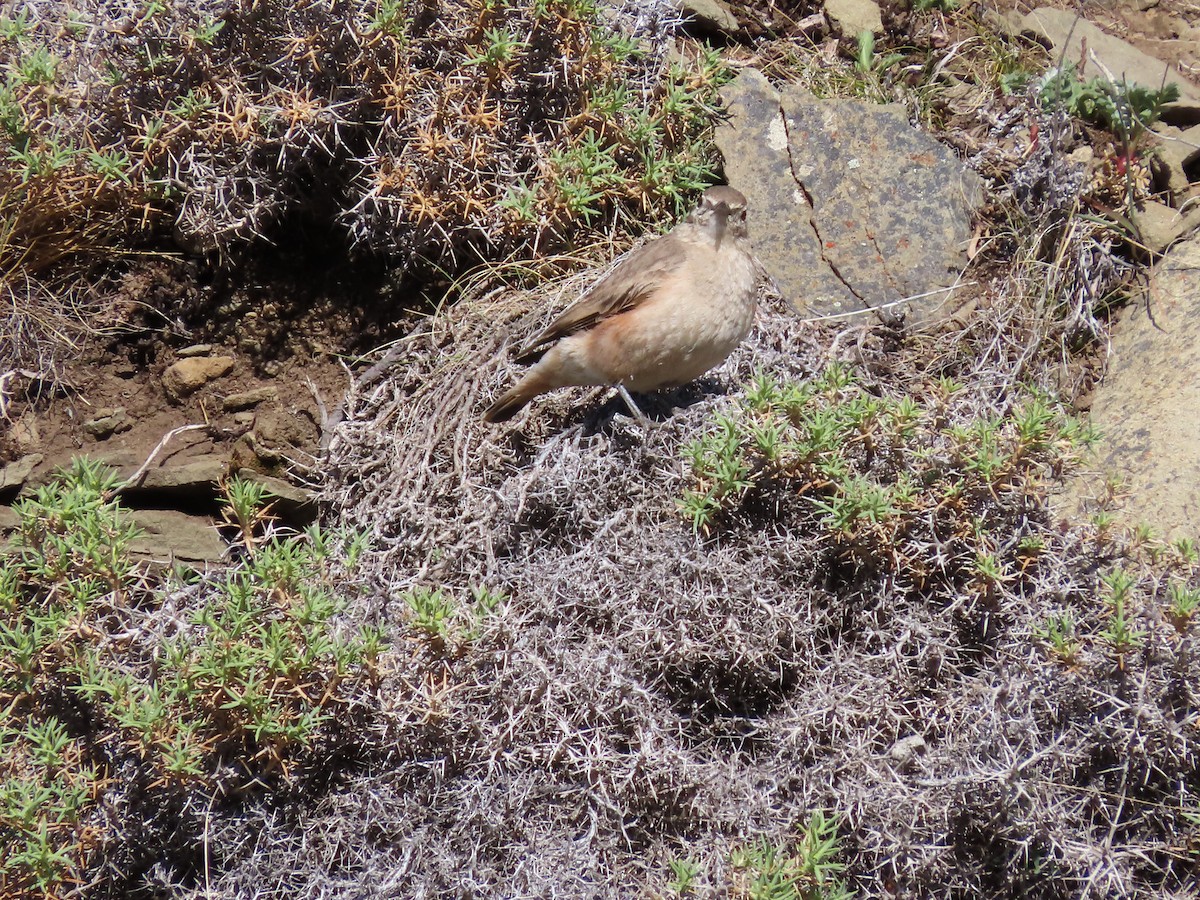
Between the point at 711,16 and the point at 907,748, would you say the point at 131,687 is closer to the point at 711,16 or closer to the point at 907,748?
the point at 907,748

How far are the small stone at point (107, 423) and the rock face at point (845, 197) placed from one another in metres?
3.10

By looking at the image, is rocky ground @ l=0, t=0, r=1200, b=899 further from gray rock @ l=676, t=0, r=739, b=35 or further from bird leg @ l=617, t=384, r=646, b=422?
gray rock @ l=676, t=0, r=739, b=35

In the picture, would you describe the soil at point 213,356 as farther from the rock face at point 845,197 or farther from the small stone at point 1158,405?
the small stone at point 1158,405

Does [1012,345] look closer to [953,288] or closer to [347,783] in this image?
[953,288]

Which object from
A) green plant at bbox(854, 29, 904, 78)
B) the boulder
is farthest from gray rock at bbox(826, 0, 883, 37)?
the boulder

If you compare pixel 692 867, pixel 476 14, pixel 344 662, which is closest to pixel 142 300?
pixel 476 14

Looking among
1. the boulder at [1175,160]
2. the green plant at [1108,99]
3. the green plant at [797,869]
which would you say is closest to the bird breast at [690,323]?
the green plant at [797,869]

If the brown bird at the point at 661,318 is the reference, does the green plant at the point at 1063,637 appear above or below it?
below

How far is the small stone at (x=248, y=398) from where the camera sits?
16.8 ft

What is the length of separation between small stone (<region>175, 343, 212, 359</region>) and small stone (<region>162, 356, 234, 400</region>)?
0.10 feet

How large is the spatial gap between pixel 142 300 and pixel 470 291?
158cm

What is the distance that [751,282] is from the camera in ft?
15.4

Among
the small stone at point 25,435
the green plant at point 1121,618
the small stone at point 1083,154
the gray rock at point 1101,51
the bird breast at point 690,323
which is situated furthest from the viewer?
the gray rock at point 1101,51

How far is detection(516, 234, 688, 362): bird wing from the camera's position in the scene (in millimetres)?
4719
